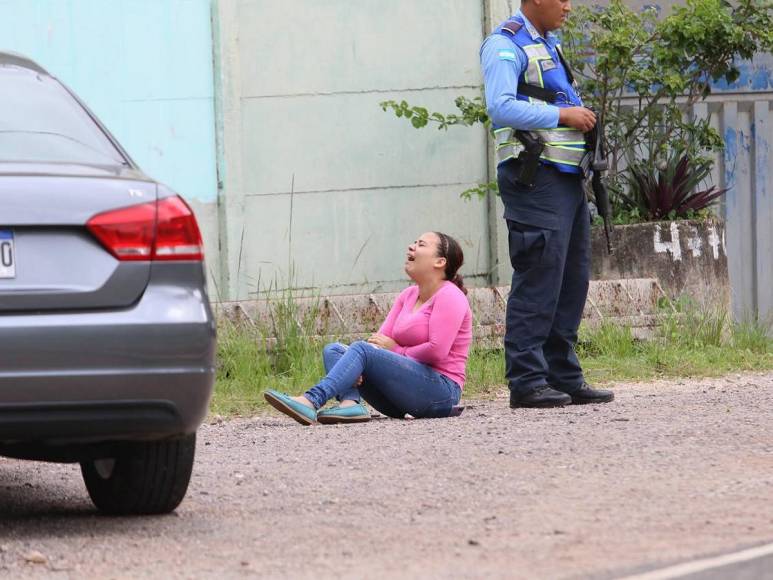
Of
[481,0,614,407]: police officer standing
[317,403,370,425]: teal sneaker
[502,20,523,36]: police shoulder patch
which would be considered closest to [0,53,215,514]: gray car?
[317,403,370,425]: teal sneaker

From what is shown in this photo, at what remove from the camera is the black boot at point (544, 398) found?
7004 millimetres

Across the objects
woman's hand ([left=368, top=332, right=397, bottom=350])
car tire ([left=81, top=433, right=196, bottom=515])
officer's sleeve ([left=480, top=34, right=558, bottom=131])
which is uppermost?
officer's sleeve ([left=480, top=34, right=558, bottom=131])

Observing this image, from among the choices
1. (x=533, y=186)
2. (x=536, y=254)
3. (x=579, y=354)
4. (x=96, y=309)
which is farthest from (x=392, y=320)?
(x=96, y=309)

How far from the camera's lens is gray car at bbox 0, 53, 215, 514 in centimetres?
402

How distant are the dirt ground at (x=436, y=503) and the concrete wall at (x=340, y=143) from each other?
10.0ft

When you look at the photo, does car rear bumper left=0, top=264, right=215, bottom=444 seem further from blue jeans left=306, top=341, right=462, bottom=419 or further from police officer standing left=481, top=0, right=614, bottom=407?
police officer standing left=481, top=0, right=614, bottom=407

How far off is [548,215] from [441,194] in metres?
3.19

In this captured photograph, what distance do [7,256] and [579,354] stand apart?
220 inches

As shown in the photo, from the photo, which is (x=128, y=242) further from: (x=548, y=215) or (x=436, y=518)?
(x=548, y=215)

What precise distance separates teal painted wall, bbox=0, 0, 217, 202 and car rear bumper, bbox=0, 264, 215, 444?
5.21m

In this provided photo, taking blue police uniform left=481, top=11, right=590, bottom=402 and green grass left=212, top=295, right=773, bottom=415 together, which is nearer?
Answer: blue police uniform left=481, top=11, right=590, bottom=402

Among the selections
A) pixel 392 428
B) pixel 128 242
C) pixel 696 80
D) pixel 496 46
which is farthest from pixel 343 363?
pixel 696 80

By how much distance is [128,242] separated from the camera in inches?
164

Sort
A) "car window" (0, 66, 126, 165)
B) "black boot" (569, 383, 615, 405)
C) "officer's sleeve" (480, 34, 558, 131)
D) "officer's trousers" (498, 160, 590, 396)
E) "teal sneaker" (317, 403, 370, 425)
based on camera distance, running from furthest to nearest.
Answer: "black boot" (569, 383, 615, 405)
"officer's trousers" (498, 160, 590, 396)
"officer's sleeve" (480, 34, 558, 131)
"teal sneaker" (317, 403, 370, 425)
"car window" (0, 66, 126, 165)
